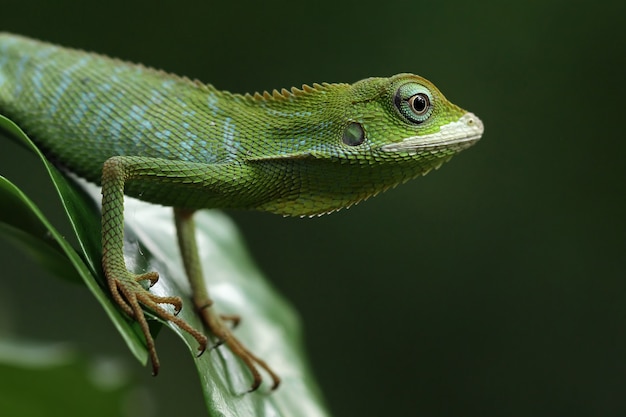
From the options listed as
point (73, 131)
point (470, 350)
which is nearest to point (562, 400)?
point (470, 350)

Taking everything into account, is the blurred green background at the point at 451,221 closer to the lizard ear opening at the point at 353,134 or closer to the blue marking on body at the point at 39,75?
the blue marking on body at the point at 39,75

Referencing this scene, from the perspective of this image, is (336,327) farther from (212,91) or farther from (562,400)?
(212,91)

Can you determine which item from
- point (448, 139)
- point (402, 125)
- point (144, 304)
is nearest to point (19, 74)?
point (144, 304)

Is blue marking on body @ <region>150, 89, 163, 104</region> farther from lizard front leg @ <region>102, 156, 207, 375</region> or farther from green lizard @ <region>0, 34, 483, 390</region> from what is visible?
lizard front leg @ <region>102, 156, 207, 375</region>

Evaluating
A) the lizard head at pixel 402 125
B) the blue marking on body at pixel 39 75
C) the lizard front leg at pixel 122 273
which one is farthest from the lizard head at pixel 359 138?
the blue marking on body at pixel 39 75

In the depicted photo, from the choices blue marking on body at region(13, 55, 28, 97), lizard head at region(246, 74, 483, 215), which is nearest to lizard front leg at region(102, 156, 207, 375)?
lizard head at region(246, 74, 483, 215)

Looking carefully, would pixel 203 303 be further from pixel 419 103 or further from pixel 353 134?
pixel 419 103
